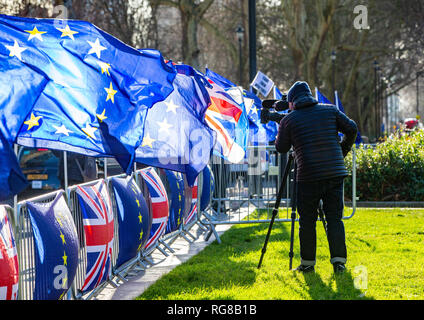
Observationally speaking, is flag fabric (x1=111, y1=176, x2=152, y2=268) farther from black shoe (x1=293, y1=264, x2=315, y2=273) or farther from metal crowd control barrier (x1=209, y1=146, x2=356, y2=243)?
metal crowd control barrier (x1=209, y1=146, x2=356, y2=243)

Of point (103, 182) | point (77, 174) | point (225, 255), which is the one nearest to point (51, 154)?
point (77, 174)

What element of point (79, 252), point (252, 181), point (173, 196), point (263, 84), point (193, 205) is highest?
point (263, 84)

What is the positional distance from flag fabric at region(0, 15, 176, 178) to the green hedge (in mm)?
9717

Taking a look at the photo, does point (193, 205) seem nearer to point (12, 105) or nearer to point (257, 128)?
point (257, 128)

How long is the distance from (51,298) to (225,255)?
12.6 feet

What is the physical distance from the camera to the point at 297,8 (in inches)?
1150

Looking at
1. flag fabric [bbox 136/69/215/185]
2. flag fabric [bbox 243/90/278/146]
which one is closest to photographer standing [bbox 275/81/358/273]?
flag fabric [bbox 136/69/215/185]

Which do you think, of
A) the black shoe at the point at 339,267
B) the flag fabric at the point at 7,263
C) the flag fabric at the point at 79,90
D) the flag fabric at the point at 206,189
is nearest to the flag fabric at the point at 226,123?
the flag fabric at the point at 206,189

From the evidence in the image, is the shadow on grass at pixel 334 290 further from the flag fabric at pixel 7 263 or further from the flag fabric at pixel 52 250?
the flag fabric at pixel 7 263

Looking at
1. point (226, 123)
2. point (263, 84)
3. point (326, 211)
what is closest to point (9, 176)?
point (326, 211)

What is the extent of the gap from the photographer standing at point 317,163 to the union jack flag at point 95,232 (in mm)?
2059

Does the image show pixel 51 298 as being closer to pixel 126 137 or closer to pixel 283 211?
pixel 126 137

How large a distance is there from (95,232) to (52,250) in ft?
3.24

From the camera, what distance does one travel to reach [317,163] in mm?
7059
